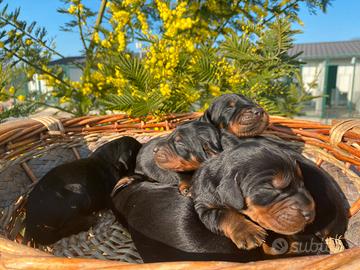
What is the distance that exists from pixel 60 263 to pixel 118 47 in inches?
112

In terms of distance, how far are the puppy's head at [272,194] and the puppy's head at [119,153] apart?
135 cm

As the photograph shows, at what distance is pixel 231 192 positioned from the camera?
1.28 metres

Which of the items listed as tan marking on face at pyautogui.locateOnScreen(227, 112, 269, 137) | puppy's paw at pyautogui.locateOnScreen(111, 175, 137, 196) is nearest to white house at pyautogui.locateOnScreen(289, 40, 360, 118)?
tan marking on face at pyautogui.locateOnScreen(227, 112, 269, 137)

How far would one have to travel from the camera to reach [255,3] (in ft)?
11.6

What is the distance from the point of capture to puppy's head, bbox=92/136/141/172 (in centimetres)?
247

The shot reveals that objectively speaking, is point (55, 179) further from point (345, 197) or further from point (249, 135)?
point (345, 197)

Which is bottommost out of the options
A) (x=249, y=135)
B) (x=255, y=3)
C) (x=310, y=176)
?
(x=310, y=176)

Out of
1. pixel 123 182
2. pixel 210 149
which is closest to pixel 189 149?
pixel 210 149

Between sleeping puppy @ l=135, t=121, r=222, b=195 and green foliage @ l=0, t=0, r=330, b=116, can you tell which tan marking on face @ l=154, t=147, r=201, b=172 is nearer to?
sleeping puppy @ l=135, t=121, r=222, b=195

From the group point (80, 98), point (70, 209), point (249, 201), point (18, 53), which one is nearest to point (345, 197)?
point (249, 201)

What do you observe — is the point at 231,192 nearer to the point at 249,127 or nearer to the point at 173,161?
the point at 173,161

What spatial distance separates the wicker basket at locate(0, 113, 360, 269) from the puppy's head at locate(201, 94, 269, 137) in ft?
1.34

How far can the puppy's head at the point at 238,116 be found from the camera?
2080 millimetres

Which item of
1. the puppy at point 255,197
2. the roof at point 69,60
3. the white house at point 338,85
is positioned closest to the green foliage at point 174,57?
the roof at point 69,60
